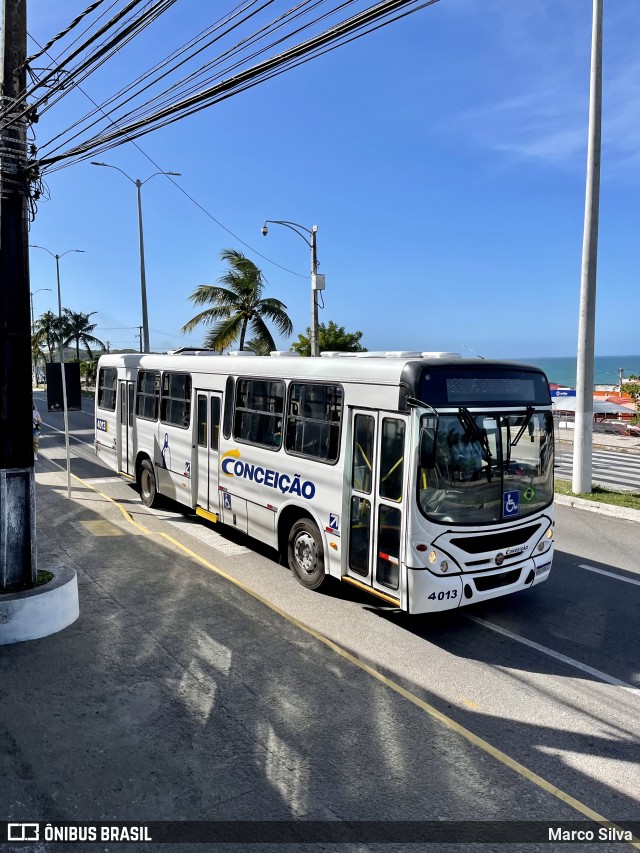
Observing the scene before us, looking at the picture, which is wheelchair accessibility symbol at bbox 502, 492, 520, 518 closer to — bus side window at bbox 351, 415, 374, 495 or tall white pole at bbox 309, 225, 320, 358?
bus side window at bbox 351, 415, 374, 495

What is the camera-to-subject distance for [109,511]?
11.9 m

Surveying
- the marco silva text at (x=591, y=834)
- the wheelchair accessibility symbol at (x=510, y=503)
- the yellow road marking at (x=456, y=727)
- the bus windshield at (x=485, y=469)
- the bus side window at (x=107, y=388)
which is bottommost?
the marco silva text at (x=591, y=834)

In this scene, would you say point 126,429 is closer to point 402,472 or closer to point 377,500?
point 377,500

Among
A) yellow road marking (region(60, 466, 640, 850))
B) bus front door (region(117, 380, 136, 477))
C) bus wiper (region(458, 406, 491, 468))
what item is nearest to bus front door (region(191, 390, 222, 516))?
yellow road marking (region(60, 466, 640, 850))

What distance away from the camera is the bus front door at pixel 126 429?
1302 centimetres

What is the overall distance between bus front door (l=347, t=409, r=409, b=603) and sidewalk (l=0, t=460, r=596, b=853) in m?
0.91

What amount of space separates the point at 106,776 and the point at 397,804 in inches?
77.2

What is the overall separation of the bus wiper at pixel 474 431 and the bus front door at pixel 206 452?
4603 millimetres

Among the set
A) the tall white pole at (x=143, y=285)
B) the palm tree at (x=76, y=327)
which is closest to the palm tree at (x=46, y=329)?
the palm tree at (x=76, y=327)

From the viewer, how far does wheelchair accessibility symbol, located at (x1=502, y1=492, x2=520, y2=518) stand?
657cm

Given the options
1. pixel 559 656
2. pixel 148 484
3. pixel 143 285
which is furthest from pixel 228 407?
pixel 143 285

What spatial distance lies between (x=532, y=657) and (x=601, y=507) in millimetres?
7112

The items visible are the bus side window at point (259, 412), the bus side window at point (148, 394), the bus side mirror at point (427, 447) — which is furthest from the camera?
the bus side window at point (148, 394)

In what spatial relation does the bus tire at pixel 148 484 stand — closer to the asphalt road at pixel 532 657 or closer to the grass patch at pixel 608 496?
the asphalt road at pixel 532 657
